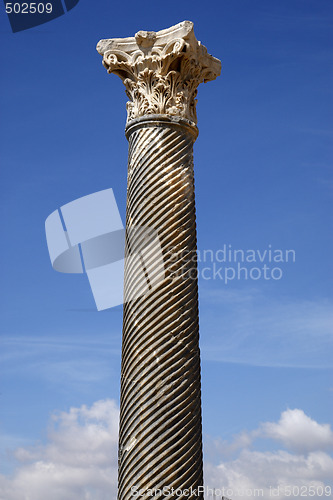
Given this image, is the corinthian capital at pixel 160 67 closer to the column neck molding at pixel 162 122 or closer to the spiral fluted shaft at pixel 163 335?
the column neck molding at pixel 162 122

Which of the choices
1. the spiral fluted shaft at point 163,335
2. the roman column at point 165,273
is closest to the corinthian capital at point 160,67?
the roman column at point 165,273

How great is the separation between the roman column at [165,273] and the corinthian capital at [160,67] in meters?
0.02

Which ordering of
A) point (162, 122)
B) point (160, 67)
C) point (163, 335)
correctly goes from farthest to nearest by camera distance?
point (160, 67) → point (162, 122) → point (163, 335)

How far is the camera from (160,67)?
923 cm

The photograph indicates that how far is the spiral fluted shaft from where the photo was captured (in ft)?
24.9

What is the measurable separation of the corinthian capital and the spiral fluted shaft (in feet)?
1.04

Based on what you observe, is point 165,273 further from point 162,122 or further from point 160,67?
point 160,67

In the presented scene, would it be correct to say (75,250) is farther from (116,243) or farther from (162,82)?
(162,82)

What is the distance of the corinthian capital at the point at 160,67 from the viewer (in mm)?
9109

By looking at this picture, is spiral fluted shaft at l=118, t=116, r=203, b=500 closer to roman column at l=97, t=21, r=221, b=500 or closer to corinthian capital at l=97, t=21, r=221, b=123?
roman column at l=97, t=21, r=221, b=500

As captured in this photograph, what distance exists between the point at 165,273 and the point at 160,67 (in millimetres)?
3200

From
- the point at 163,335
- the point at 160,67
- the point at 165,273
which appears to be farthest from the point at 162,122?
the point at 163,335

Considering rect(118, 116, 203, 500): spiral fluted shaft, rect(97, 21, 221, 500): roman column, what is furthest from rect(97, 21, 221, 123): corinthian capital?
rect(118, 116, 203, 500): spiral fluted shaft

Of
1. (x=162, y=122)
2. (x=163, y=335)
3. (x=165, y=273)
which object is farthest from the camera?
(x=162, y=122)
